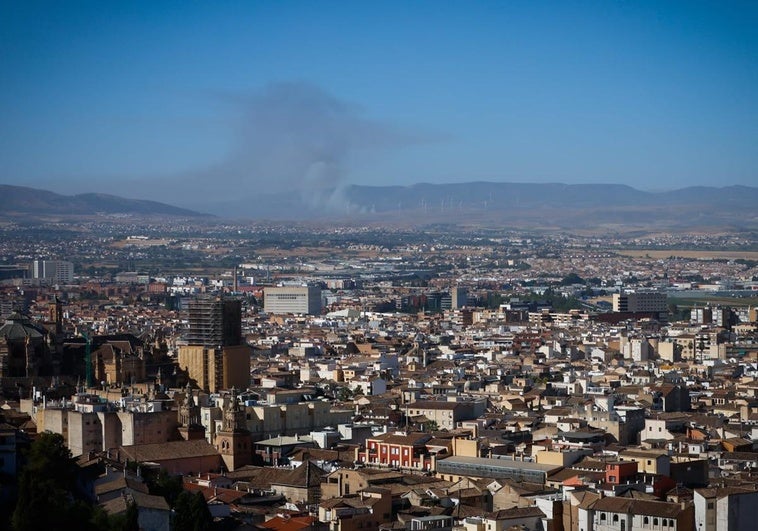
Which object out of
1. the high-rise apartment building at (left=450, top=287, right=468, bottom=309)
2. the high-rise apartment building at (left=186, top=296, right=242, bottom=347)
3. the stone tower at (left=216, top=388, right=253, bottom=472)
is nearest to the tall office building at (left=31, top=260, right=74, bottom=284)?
the high-rise apartment building at (left=450, top=287, right=468, bottom=309)

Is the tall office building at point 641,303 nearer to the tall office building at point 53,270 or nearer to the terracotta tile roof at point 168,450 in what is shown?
the tall office building at point 53,270

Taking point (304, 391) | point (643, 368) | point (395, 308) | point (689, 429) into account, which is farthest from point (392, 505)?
point (395, 308)

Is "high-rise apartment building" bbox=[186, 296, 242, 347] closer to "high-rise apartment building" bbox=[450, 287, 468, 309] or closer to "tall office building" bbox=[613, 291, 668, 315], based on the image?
"tall office building" bbox=[613, 291, 668, 315]

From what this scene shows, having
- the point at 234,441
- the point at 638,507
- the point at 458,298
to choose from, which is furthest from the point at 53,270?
the point at 638,507

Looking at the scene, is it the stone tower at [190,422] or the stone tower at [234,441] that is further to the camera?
the stone tower at [190,422]

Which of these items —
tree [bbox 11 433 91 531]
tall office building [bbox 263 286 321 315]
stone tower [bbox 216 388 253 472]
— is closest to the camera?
tree [bbox 11 433 91 531]

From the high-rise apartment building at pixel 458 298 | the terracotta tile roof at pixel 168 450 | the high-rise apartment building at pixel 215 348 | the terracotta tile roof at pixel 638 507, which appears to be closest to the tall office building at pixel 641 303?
the high-rise apartment building at pixel 458 298

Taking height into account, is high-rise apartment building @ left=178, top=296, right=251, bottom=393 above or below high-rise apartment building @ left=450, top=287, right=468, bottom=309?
above
